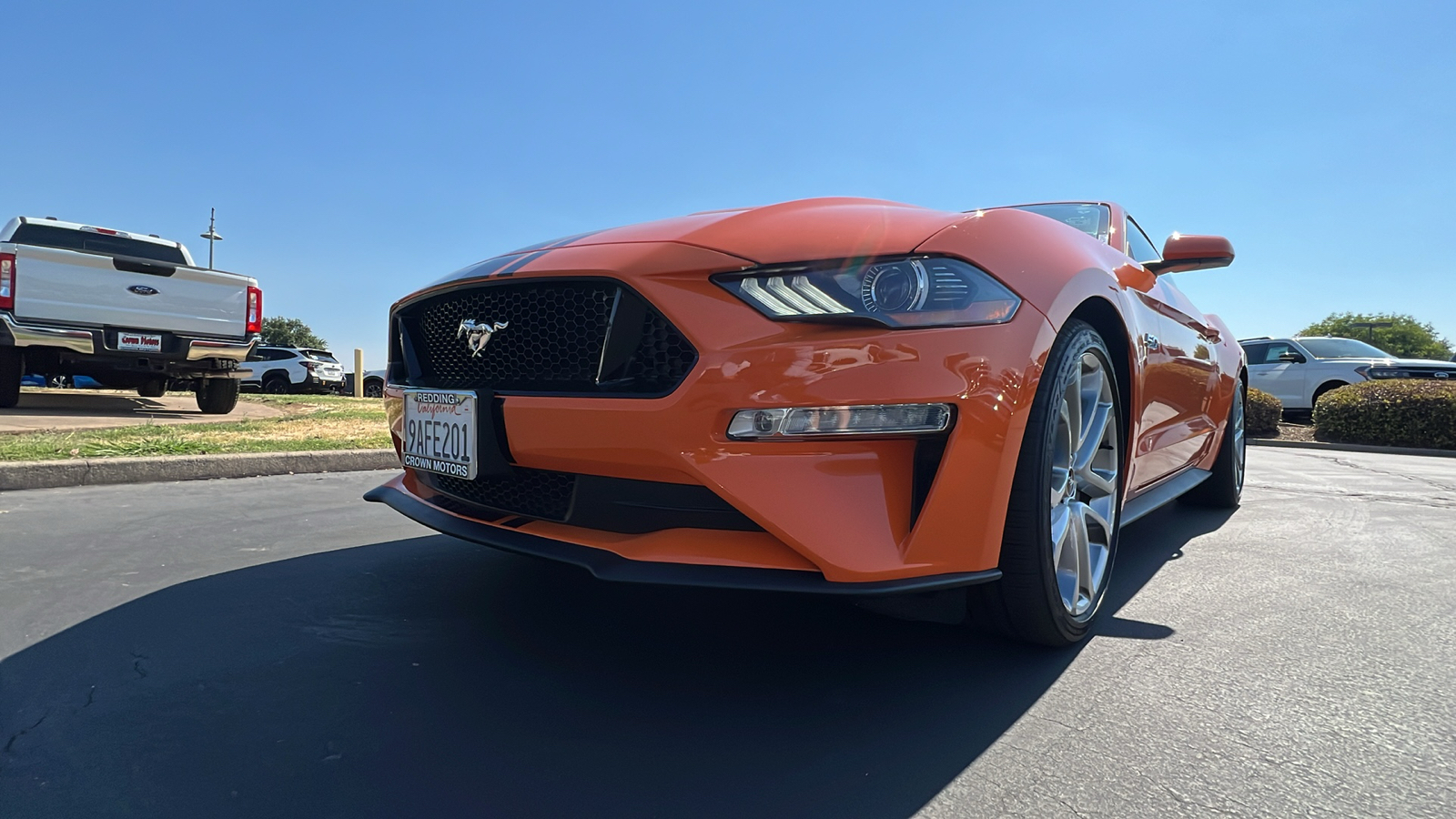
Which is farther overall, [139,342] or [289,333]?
[289,333]

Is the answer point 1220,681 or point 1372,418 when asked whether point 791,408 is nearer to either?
point 1220,681

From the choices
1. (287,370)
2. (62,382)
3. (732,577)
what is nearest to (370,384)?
(287,370)

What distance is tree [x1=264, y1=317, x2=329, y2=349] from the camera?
62.1 meters

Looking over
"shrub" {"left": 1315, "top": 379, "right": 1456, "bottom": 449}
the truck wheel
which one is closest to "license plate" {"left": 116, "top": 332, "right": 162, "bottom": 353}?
the truck wheel

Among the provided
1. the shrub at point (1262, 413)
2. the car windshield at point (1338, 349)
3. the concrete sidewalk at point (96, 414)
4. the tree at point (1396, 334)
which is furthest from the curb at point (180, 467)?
the tree at point (1396, 334)

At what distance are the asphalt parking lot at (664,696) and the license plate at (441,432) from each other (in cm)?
42

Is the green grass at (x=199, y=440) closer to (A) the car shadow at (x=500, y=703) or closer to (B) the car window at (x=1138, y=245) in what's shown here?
(A) the car shadow at (x=500, y=703)

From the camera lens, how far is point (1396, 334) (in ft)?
175

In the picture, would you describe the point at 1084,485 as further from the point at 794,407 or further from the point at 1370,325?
the point at 1370,325

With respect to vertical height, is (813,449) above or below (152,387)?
below

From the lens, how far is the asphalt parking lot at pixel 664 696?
1360 millimetres

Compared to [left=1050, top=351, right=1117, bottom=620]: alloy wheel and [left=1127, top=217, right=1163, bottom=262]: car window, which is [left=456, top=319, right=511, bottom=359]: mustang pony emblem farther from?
[left=1127, top=217, right=1163, bottom=262]: car window

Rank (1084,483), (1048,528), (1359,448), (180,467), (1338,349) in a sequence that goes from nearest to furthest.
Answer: (1048,528), (1084,483), (180,467), (1359,448), (1338,349)

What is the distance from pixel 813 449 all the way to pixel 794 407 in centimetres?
9
